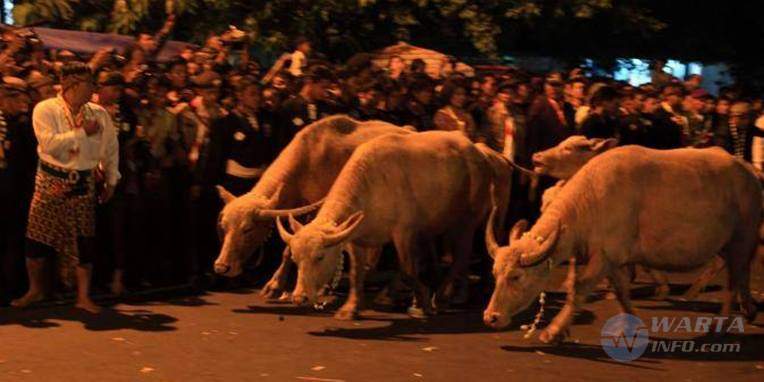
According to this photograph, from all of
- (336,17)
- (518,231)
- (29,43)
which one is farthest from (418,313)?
(336,17)

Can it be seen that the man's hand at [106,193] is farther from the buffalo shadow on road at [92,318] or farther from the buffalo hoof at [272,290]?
the buffalo hoof at [272,290]

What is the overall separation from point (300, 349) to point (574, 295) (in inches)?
82.5

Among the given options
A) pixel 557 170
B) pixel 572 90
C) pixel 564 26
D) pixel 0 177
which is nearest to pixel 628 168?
pixel 557 170

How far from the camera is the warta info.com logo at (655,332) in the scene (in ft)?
36.3

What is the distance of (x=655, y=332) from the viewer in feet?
39.1

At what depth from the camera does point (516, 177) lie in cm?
1593

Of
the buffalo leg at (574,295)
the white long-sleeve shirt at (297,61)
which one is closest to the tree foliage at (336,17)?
the white long-sleeve shirt at (297,61)

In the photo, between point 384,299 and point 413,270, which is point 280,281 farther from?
point 413,270

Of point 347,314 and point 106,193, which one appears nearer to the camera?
point 106,193

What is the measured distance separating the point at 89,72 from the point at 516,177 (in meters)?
5.94

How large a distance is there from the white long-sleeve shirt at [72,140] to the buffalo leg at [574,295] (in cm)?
364

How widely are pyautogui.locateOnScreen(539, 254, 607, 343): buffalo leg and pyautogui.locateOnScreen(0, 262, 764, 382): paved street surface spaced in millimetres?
110

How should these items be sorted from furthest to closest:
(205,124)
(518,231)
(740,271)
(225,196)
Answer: (205,124)
(225,196)
(740,271)
(518,231)

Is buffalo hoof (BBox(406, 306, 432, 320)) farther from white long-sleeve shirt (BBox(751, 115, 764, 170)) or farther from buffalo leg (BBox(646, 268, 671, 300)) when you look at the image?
white long-sleeve shirt (BBox(751, 115, 764, 170))
